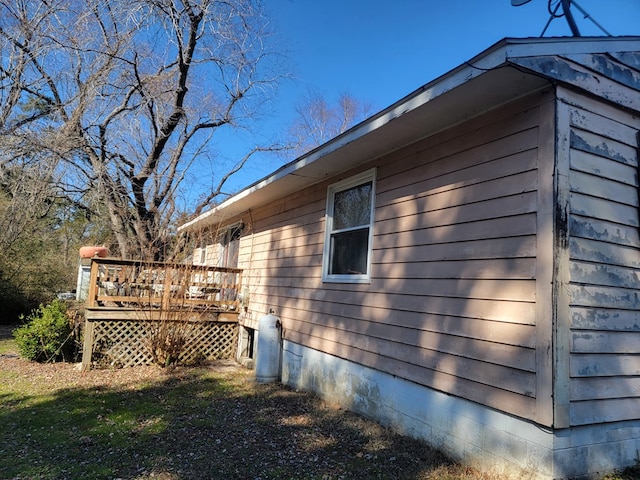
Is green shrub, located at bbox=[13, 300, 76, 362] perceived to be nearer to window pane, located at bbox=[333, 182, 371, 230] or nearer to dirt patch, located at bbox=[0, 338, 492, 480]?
dirt patch, located at bbox=[0, 338, 492, 480]

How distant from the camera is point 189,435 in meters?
3.99

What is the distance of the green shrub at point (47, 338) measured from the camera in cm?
689

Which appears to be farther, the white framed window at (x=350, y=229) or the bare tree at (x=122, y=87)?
the bare tree at (x=122, y=87)

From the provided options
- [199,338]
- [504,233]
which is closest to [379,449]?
[504,233]

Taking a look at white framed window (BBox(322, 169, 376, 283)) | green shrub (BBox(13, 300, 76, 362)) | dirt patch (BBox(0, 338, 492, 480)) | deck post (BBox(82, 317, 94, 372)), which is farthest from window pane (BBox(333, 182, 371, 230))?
green shrub (BBox(13, 300, 76, 362))

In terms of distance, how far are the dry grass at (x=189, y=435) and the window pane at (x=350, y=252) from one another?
1.65 meters

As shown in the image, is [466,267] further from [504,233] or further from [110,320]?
[110,320]

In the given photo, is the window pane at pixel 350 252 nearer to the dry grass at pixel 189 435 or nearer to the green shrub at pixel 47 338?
the dry grass at pixel 189 435

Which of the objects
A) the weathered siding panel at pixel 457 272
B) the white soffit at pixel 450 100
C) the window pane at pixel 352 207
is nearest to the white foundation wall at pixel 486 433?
the weathered siding panel at pixel 457 272

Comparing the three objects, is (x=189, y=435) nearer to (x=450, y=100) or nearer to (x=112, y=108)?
(x=450, y=100)

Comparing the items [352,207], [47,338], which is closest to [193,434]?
[352,207]

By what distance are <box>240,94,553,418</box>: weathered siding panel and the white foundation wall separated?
116 millimetres

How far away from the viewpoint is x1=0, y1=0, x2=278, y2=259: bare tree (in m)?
7.89

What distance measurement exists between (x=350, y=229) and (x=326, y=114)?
1748 cm
